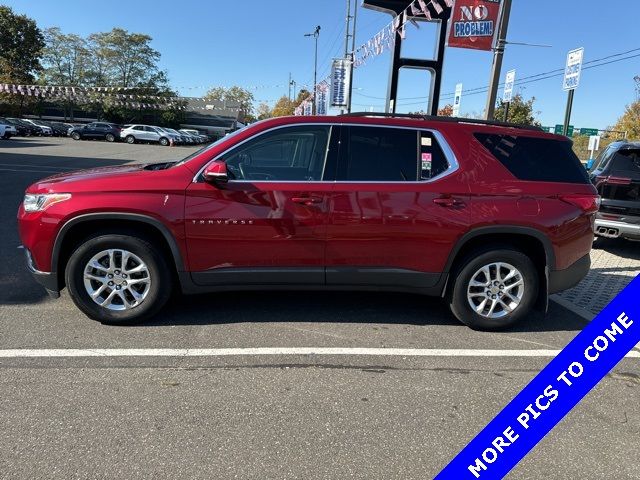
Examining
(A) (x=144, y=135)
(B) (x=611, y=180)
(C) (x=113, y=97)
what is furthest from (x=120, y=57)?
(B) (x=611, y=180)

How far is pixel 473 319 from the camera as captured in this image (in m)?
4.40

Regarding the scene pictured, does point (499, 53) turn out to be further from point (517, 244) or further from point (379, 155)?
point (379, 155)

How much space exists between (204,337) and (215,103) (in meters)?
86.6

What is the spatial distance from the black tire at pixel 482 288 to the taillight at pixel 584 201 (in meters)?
0.61

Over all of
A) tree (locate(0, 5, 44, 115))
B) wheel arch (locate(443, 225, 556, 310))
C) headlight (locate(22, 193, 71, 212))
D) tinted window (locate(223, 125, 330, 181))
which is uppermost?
tree (locate(0, 5, 44, 115))

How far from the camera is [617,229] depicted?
23.7 feet

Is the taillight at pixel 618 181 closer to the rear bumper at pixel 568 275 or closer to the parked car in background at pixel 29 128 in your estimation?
the rear bumper at pixel 568 275

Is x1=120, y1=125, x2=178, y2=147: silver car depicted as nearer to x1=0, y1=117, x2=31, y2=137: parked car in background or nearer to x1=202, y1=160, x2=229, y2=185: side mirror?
x1=0, y1=117, x2=31, y2=137: parked car in background

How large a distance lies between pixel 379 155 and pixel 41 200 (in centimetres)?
282

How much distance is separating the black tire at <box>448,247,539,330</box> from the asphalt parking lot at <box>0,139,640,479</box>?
13cm

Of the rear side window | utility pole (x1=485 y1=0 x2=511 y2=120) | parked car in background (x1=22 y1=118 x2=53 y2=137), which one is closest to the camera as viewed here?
the rear side window

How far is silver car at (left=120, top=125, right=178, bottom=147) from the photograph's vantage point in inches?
1688

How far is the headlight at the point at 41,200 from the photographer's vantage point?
156 inches

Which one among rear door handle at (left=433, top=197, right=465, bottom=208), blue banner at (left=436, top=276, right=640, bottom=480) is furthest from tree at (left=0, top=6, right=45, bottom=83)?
blue banner at (left=436, top=276, right=640, bottom=480)
